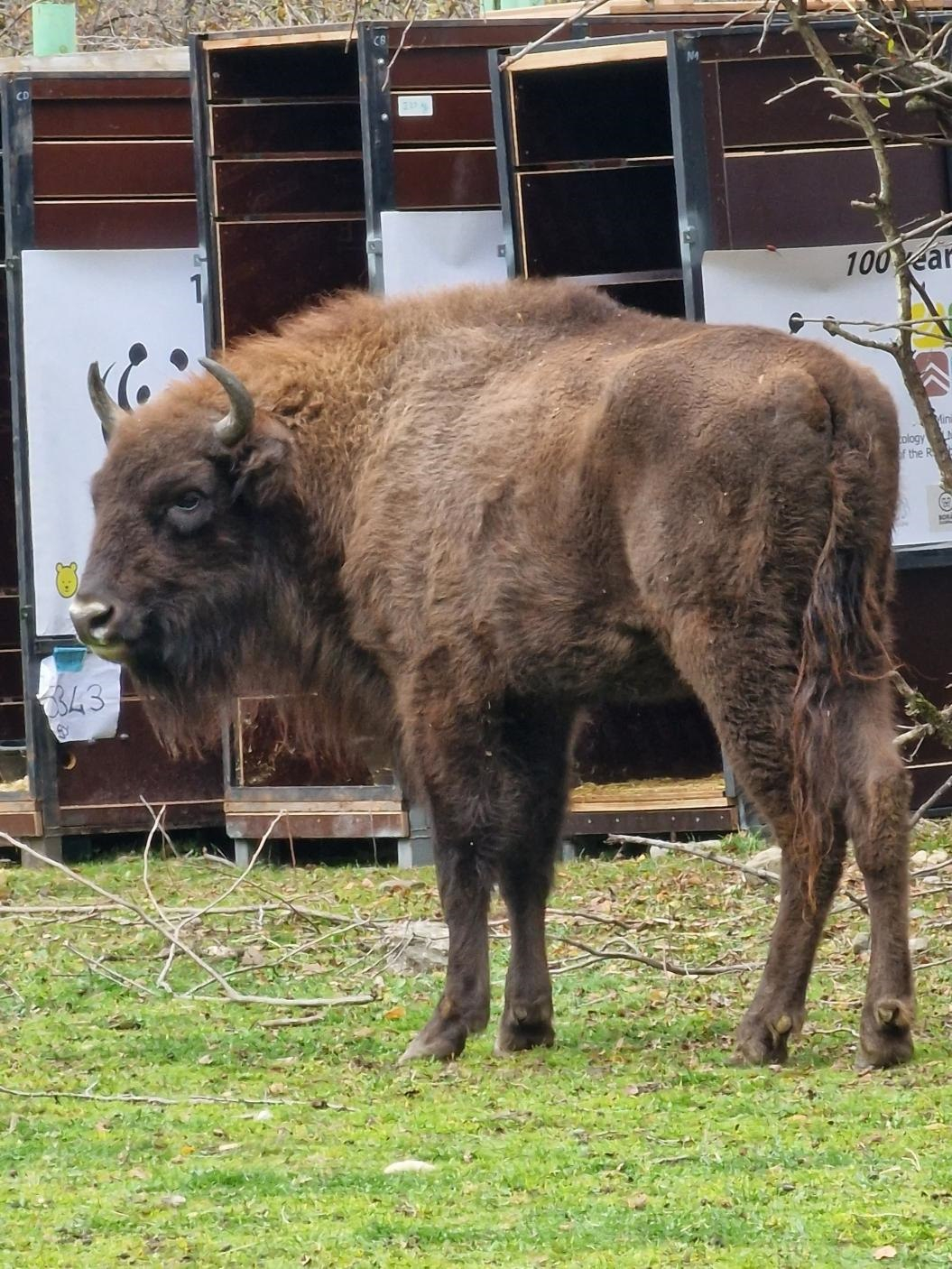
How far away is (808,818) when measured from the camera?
553 centimetres

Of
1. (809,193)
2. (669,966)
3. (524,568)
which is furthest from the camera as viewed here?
(809,193)

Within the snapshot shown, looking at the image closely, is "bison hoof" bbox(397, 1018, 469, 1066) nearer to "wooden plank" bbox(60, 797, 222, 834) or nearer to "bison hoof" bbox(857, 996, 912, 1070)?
"bison hoof" bbox(857, 996, 912, 1070)

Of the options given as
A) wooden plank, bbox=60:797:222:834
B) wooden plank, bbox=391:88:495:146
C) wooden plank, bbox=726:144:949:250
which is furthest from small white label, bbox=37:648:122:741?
wooden plank, bbox=726:144:949:250

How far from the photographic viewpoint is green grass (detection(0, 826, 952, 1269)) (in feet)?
13.3

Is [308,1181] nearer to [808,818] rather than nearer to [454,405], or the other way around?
[808,818]

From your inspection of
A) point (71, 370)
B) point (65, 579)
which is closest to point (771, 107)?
point (71, 370)

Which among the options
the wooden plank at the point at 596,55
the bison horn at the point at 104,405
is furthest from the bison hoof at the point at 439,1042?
the wooden plank at the point at 596,55

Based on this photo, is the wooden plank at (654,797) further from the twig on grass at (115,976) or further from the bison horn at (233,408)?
the bison horn at (233,408)

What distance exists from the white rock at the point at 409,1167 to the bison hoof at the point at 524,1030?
5.04 ft

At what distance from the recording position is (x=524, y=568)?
609cm

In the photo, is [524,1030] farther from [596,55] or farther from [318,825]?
[596,55]

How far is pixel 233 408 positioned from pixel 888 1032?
9.42 ft

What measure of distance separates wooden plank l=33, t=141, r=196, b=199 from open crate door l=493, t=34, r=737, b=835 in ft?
6.60

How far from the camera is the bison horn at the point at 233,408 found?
652 cm
